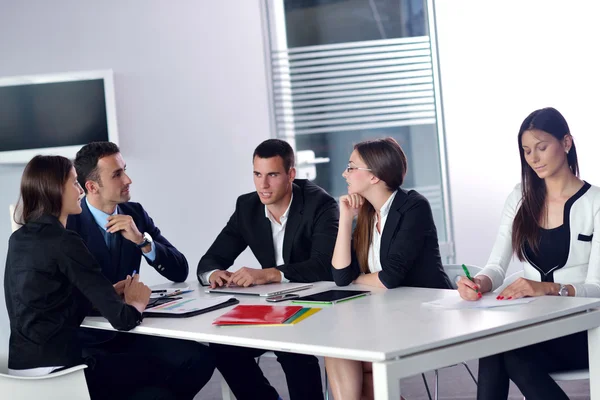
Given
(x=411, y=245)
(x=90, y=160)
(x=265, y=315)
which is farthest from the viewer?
(x=90, y=160)

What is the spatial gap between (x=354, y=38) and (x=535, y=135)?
2.70 m

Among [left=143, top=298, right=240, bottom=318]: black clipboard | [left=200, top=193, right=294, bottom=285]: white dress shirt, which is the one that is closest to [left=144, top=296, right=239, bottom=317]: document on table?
[left=143, top=298, right=240, bottom=318]: black clipboard

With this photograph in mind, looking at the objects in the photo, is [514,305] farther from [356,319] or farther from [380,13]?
[380,13]

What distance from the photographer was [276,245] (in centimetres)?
366

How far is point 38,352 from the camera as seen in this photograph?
2566 millimetres

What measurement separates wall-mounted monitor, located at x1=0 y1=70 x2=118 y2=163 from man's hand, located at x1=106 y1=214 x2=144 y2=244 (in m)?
2.04

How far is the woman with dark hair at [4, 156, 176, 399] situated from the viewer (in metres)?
2.57

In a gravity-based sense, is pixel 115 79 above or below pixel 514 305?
above

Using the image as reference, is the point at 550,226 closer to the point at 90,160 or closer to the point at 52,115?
the point at 90,160

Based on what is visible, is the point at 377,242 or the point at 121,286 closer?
the point at 121,286

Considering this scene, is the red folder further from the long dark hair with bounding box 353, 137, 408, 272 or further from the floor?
the floor

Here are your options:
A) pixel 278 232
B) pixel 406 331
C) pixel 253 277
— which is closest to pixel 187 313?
pixel 253 277

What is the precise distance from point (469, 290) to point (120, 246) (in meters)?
1.64

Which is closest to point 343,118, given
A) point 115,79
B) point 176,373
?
point 115,79
